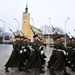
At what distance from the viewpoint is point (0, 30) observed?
87.9 m

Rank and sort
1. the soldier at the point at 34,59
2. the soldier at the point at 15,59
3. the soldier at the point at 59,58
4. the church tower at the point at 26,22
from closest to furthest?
the soldier at the point at 59,58
the soldier at the point at 34,59
the soldier at the point at 15,59
the church tower at the point at 26,22

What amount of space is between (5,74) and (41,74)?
150 centimetres

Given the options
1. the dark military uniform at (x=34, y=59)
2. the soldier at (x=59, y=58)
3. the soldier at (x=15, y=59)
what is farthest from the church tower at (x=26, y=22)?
the soldier at (x=59, y=58)

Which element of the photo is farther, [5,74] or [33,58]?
[33,58]

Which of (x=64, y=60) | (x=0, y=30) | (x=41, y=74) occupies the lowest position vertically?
(x=41, y=74)

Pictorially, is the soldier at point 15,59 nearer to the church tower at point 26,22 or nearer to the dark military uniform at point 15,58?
the dark military uniform at point 15,58

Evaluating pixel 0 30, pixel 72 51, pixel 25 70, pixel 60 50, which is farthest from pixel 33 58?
pixel 0 30

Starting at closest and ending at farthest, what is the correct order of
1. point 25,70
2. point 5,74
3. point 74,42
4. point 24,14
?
1. point 5,74
2. point 25,70
3. point 74,42
4. point 24,14

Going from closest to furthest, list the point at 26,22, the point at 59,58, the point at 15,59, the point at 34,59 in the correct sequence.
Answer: the point at 59,58
the point at 34,59
the point at 15,59
the point at 26,22

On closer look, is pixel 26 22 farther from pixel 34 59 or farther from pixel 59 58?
pixel 59 58

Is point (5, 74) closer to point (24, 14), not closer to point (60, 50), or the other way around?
point (60, 50)

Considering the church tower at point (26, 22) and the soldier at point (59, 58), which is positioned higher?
the church tower at point (26, 22)

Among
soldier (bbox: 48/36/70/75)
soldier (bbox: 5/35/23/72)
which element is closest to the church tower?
soldier (bbox: 5/35/23/72)

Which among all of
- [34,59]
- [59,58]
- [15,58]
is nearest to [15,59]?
[15,58]
